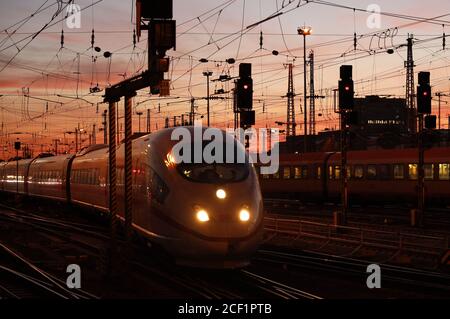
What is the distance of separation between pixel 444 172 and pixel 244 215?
21.5 m

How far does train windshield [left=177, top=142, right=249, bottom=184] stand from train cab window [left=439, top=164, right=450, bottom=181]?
2026 centimetres

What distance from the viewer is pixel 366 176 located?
3659 centimetres

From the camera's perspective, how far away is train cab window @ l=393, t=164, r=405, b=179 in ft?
113

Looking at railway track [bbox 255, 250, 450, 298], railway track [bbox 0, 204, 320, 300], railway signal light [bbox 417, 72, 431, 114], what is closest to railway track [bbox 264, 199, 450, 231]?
railway signal light [bbox 417, 72, 431, 114]

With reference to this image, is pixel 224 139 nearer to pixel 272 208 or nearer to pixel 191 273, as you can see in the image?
pixel 191 273

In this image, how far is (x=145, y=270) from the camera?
15.0 metres

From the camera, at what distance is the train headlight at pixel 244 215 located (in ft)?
44.3

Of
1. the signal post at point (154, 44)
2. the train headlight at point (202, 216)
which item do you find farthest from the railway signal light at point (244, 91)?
the train headlight at point (202, 216)

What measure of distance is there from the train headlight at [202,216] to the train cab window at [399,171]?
2313cm

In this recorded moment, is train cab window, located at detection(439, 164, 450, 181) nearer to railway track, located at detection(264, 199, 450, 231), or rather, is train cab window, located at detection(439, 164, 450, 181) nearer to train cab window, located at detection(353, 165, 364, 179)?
railway track, located at detection(264, 199, 450, 231)

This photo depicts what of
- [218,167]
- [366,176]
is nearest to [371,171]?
[366,176]

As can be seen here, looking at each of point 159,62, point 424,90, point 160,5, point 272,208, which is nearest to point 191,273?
point 159,62

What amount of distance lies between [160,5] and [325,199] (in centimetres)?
2783

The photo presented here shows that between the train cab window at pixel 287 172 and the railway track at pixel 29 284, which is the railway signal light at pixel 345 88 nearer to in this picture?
the railway track at pixel 29 284
